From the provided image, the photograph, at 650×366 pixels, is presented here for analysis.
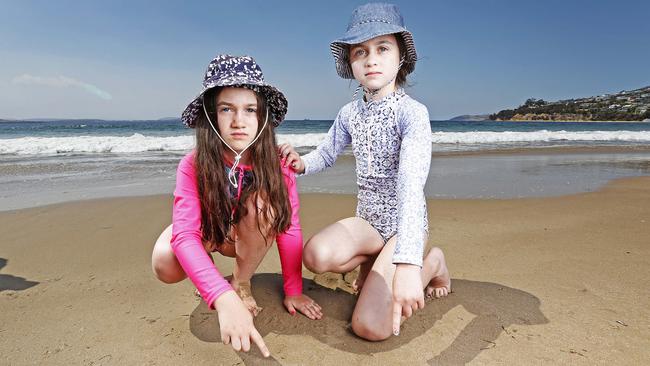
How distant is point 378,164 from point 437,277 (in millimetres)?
701

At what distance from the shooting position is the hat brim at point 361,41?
204 cm

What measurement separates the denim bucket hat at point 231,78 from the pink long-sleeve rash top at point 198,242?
236 millimetres

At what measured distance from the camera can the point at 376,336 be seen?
6.06 ft

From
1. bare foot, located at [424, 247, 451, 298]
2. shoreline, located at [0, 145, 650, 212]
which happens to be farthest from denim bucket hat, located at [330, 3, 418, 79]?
shoreline, located at [0, 145, 650, 212]

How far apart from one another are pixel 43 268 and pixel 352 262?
81.8 inches

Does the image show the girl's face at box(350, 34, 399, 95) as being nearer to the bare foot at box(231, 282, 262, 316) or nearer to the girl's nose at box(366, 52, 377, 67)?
the girl's nose at box(366, 52, 377, 67)

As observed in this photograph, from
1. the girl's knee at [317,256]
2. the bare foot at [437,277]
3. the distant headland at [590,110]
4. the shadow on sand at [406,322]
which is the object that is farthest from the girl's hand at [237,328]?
the distant headland at [590,110]

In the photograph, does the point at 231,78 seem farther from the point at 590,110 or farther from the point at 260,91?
the point at 590,110

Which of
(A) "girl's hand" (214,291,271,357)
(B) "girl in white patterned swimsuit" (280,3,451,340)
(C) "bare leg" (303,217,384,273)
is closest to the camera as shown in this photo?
(A) "girl's hand" (214,291,271,357)

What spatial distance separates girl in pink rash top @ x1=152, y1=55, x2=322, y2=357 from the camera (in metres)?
1.92

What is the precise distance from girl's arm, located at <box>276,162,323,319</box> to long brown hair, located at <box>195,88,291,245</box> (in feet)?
0.24

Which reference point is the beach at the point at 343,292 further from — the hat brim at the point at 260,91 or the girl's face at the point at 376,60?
the girl's face at the point at 376,60

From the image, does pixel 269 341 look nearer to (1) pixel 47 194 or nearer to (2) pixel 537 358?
(2) pixel 537 358

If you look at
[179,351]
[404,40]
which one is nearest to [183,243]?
[179,351]
